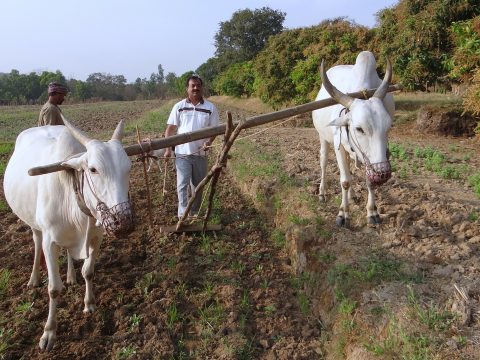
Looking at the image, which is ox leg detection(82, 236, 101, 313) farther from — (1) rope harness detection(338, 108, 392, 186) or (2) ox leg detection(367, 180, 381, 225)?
(2) ox leg detection(367, 180, 381, 225)

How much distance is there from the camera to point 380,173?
12.4 ft

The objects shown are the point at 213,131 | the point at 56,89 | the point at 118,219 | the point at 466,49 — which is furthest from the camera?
the point at 466,49

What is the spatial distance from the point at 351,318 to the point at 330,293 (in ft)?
1.57

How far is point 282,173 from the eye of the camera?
687cm

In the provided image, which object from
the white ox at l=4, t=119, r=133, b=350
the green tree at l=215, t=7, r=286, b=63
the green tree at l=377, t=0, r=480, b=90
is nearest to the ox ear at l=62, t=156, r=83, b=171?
the white ox at l=4, t=119, r=133, b=350

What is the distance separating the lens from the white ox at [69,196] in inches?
118

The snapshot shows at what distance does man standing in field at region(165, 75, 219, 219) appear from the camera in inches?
204

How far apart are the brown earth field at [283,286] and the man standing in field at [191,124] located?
2.30ft

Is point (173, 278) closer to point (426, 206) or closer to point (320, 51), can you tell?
point (426, 206)

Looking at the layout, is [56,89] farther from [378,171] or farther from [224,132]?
[378,171]

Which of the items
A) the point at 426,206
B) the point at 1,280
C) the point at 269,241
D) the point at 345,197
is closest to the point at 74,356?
the point at 1,280

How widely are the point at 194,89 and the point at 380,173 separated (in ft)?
8.10

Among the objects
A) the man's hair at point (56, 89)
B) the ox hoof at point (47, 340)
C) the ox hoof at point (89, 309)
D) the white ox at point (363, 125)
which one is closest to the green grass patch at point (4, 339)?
the ox hoof at point (47, 340)

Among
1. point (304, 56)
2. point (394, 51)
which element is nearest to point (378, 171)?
point (394, 51)
